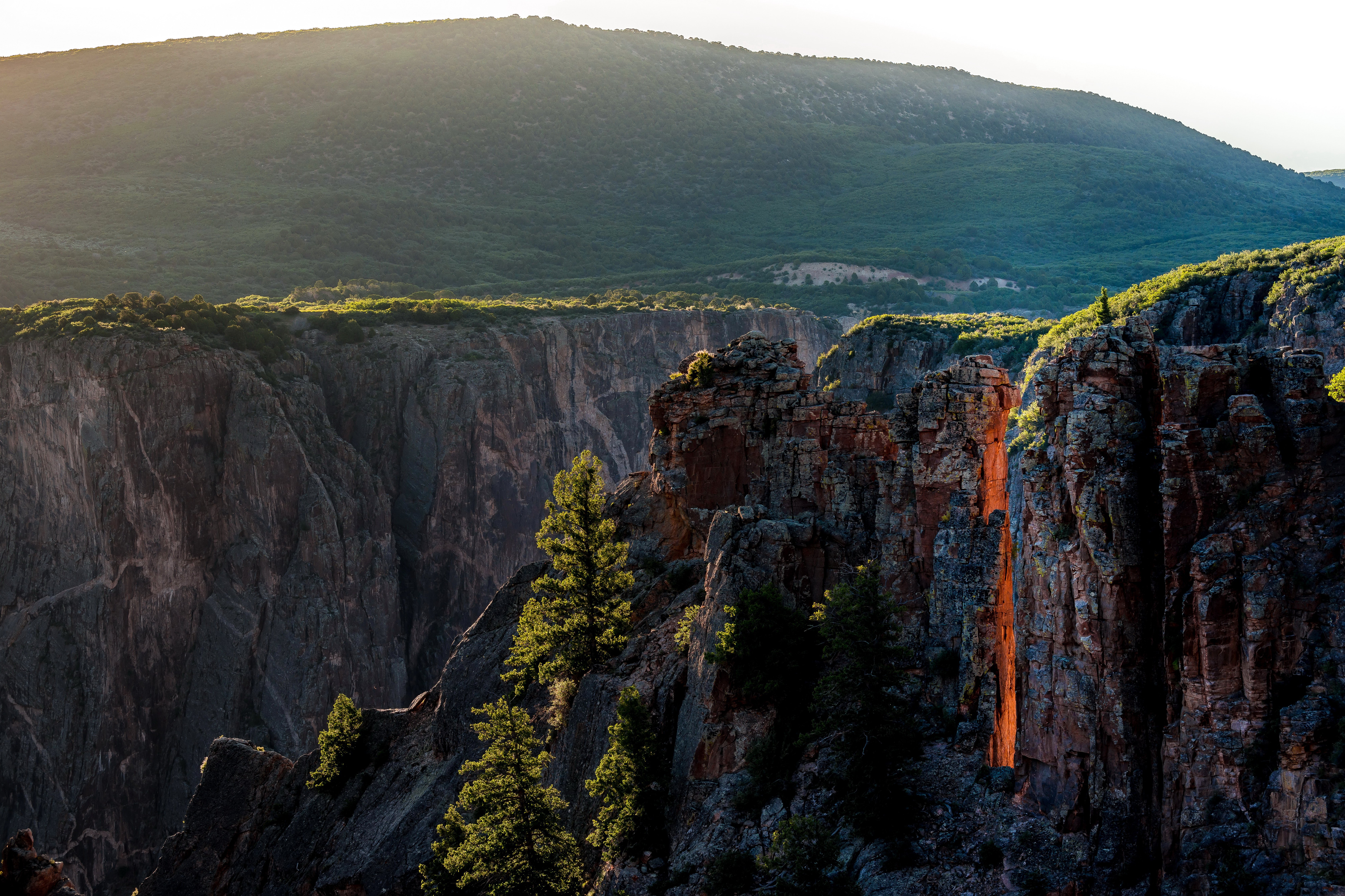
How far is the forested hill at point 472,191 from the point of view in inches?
4537

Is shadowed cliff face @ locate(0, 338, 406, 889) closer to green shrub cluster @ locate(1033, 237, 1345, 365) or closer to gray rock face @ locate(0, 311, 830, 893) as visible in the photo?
gray rock face @ locate(0, 311, 830, 893)

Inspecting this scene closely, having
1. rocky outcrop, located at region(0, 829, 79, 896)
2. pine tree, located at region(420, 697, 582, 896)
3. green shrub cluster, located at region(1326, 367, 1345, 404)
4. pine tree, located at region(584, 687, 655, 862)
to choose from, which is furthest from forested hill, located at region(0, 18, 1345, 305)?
green shrub cluster, located at region(1326, 367, 1345, 404)

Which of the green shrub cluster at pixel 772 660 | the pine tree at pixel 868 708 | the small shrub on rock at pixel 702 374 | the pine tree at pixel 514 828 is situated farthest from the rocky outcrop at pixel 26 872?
the small shrub on rock at pixel 702 374

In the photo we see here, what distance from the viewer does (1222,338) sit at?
211 ft

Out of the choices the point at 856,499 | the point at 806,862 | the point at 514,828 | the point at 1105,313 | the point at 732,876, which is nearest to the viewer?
the point at 806,862

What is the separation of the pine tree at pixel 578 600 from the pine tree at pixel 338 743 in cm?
682

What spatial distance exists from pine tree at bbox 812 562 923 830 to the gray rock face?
37.9 metres

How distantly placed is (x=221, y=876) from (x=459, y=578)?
3148 centimetres

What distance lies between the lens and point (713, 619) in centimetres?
3067

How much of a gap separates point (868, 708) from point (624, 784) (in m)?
7.70

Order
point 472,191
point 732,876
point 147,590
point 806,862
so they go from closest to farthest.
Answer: point 806,862, point 732,876, point 147,590, point 472,191

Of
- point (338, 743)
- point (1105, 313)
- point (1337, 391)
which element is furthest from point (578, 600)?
point (1105, 313)

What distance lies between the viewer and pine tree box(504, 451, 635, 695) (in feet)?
116

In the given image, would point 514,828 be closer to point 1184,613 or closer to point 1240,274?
point 1184,613
